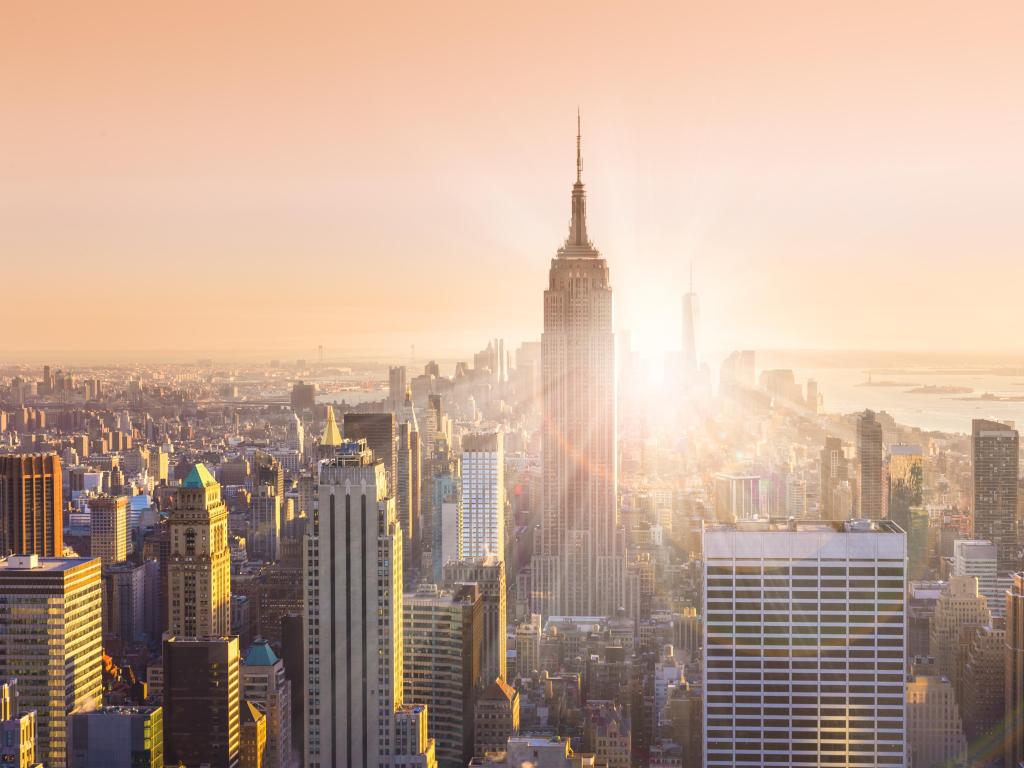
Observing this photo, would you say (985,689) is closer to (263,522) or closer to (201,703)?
(201,703)

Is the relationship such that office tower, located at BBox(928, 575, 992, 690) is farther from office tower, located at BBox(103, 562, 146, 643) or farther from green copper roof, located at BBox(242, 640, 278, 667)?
office tower, located at BBox(103, 562, 146, 643)

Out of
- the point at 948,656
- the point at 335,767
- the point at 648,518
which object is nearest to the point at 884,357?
the point at 948,656

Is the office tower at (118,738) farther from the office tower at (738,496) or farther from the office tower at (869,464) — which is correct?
the office tower at (869,464)

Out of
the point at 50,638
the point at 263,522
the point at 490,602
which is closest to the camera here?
the point at 50,638

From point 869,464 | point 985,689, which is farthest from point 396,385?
point 985,689

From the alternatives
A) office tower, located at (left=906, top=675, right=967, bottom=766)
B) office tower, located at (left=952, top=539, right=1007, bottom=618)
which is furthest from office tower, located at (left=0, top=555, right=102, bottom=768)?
office tower, located at (left=952, top=539, right=1007, bottom=618)

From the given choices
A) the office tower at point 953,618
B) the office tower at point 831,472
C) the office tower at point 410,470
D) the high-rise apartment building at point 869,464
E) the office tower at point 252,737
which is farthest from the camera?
the office tower at point 410,470

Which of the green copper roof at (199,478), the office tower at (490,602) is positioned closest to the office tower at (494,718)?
the office tower at (490,602)
